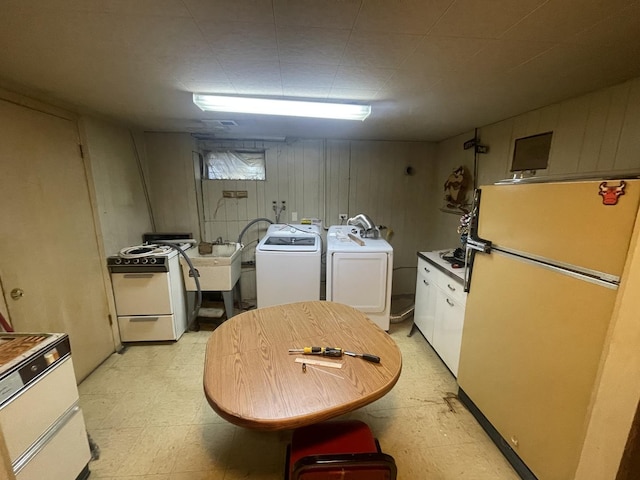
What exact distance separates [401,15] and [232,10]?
61 cm

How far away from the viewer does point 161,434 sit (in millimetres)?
1681

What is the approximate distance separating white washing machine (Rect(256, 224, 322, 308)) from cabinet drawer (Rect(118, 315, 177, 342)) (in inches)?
36.7

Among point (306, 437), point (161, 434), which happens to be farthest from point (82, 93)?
point (306, 437)

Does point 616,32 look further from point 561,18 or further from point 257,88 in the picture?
point 257,88

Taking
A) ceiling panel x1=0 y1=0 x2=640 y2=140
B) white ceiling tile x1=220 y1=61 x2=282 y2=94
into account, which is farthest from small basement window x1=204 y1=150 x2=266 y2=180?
white ceiling tile x1=220 y1=61 x2=282 y2=94

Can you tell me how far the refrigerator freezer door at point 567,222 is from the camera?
98cm

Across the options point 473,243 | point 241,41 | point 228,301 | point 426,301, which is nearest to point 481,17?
point 241,41

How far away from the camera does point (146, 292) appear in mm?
2500

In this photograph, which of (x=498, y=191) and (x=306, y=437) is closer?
(x=306, y=437)

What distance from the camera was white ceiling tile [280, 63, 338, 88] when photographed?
1357 mm

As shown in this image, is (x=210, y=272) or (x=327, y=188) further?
(x=327, y=188)

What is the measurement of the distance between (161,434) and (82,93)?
7.75 feet

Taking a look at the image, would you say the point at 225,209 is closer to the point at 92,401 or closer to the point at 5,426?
the point at 92,401

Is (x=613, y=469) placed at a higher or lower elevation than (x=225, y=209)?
lower
